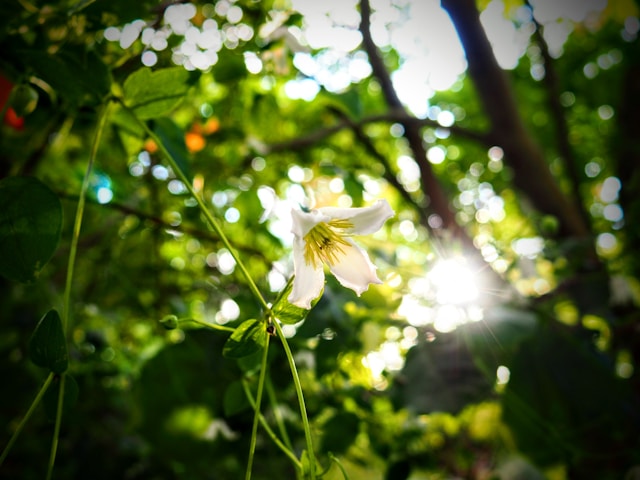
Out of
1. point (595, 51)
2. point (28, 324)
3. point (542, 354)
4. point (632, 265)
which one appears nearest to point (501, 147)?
point (632, 265)

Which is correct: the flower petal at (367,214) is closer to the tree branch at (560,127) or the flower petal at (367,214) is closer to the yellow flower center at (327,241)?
the yellow flower center at (327,241)

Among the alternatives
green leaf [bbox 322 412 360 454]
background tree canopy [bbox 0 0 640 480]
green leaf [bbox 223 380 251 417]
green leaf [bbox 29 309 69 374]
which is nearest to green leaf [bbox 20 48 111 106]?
background tree canopy [bbox 0 0 640 480]

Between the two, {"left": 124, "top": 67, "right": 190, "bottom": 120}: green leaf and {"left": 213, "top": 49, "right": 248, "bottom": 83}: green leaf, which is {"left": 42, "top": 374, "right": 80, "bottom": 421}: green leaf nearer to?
{"left": 124, "top": 67, "right": 190, "bottom": 120}: green leaf

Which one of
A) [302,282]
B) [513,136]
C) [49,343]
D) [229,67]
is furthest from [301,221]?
[513,136]

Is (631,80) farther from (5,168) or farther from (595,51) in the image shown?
(5,168)

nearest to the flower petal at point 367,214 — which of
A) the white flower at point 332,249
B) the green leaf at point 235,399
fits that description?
the white flower at point 332,249

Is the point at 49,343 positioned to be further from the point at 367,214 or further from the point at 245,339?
the point at 367,214
